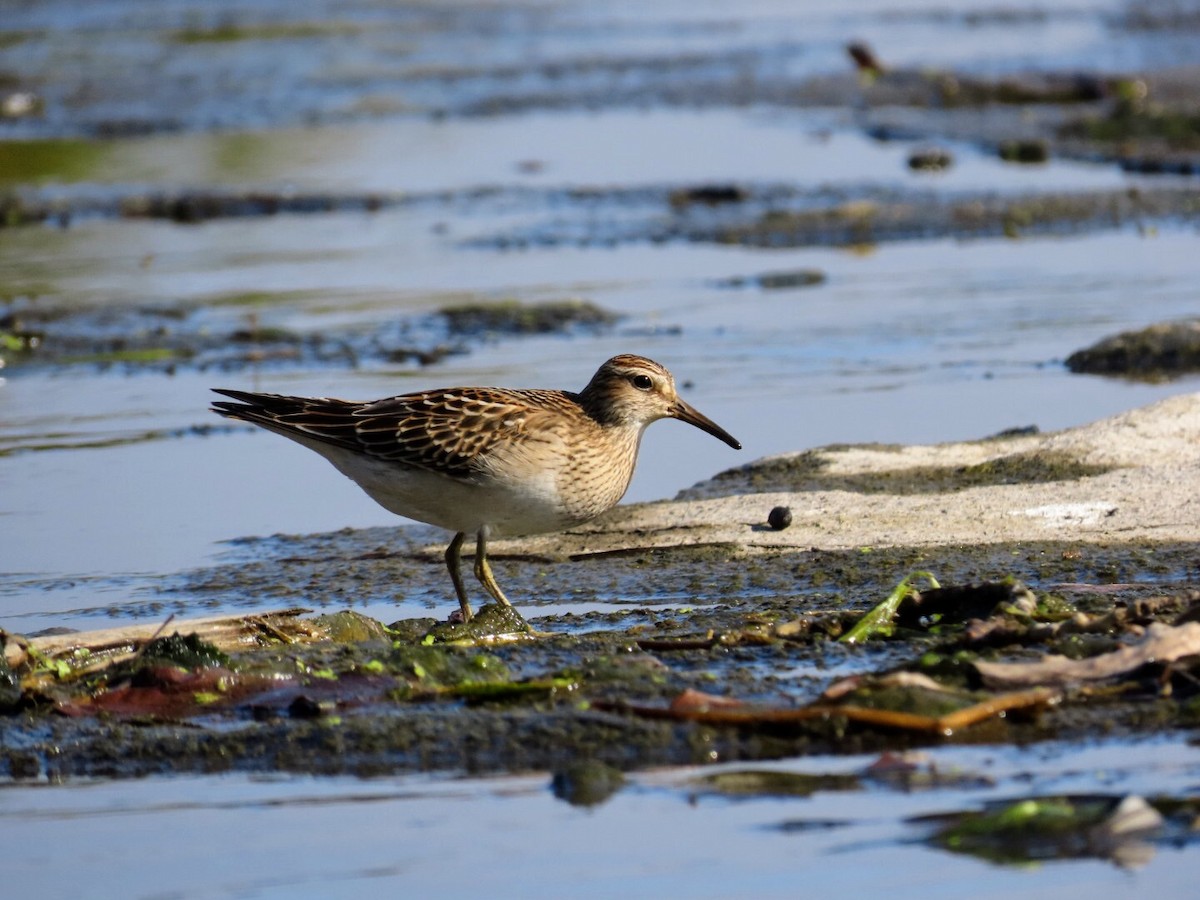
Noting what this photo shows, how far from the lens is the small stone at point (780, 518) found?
7598 mm

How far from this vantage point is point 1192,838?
428 centimetres

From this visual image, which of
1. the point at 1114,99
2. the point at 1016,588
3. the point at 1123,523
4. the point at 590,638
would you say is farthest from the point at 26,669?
the point at 1114,99

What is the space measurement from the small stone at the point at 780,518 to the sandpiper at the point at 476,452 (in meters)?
0.59

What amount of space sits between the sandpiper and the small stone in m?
0.59

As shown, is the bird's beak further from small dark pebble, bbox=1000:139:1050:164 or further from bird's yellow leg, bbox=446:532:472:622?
small dark pebble, bbox=1000:139:1050:164

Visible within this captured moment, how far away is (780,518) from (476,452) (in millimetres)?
1300

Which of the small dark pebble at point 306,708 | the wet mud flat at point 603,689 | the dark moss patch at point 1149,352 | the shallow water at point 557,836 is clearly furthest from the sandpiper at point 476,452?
the dark moss patch at point 1149,352

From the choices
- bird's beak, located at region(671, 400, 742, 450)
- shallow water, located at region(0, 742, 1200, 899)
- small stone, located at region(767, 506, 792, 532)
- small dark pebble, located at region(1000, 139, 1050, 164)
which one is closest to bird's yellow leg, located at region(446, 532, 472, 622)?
bird's beak, located at region(671, 400, 742, 450)

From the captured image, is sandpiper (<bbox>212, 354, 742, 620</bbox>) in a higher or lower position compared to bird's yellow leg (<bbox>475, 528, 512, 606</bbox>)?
higher

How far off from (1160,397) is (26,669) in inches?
232

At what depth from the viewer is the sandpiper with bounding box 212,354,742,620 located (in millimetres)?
6934

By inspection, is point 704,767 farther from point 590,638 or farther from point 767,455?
point 767,455

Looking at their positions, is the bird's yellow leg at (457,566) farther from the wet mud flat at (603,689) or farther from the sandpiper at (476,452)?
the wet mud flat at (603,689)

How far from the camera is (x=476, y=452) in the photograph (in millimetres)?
6910
